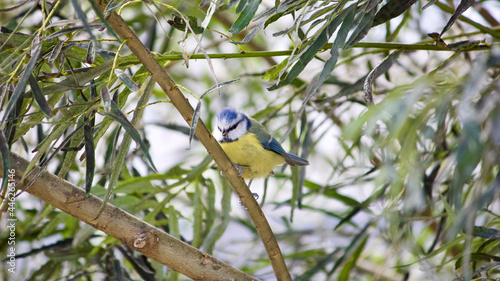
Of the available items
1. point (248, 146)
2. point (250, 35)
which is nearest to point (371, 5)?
point (250, 35)

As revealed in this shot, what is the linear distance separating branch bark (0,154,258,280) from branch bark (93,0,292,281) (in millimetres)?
106

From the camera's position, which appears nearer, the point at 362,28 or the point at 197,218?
the point at 362,28

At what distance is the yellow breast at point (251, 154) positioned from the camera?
1479mm

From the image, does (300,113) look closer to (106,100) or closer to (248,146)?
(248,146)

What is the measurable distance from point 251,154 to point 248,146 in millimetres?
25

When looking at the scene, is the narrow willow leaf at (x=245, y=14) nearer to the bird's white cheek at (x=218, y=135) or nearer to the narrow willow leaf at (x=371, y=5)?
the narrow willow leaf at (x=371, y=5)

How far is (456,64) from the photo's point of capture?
1688 mm

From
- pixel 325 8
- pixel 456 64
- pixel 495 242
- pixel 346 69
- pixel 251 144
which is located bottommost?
pixel 495 242

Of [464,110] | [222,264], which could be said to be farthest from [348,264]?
[464,110]

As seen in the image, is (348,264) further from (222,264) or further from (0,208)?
(0,208)

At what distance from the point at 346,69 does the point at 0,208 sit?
4.83 ft

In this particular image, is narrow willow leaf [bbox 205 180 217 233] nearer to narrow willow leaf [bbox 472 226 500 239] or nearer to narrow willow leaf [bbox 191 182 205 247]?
narrow willow leaf [bbox 191 182 205 247]

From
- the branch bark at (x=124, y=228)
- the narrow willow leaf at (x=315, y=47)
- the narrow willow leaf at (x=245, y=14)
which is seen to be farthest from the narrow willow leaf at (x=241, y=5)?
the branch bark at (x=124, y=228)

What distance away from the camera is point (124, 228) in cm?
98
